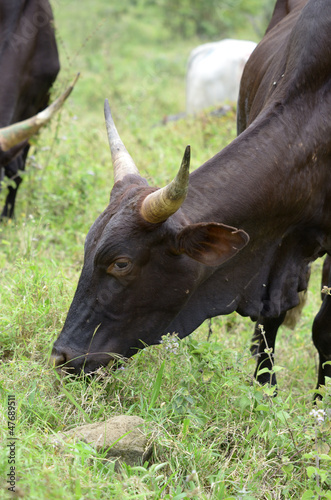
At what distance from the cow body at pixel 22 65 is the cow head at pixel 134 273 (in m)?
2.24

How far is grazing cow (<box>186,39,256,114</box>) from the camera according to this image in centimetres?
1011

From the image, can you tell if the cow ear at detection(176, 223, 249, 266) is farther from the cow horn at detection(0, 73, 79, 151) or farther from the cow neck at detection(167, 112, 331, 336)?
the cow horn at detection(0, 73, 79, 151)

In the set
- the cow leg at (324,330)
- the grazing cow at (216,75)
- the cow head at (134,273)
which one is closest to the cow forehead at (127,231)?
the cow head at (134,273)

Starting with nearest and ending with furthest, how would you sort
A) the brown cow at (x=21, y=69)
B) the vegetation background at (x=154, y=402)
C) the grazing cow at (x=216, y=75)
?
the vegetation background at (x=154, y=402)
the brown cow at (x=21, y=69)
the grazing cow at (x=216, y=75)

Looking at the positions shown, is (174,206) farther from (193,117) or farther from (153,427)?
(193,117)

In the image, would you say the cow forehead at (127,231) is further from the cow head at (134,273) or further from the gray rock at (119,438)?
the gray rock at (119,438)

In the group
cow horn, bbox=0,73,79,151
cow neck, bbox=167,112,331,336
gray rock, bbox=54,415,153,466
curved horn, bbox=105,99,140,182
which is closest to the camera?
gray rock, bbox=54,415,153,466

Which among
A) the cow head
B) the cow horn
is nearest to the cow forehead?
the cow head

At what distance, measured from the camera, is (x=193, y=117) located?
31.4 feet

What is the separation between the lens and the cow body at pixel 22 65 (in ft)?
17.5

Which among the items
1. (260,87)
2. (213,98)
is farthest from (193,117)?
(260,87)

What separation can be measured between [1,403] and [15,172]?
351 centimetres

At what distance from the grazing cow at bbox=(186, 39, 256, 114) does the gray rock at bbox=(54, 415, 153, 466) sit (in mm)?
7879

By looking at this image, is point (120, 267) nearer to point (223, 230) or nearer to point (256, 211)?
point (223, 230)
